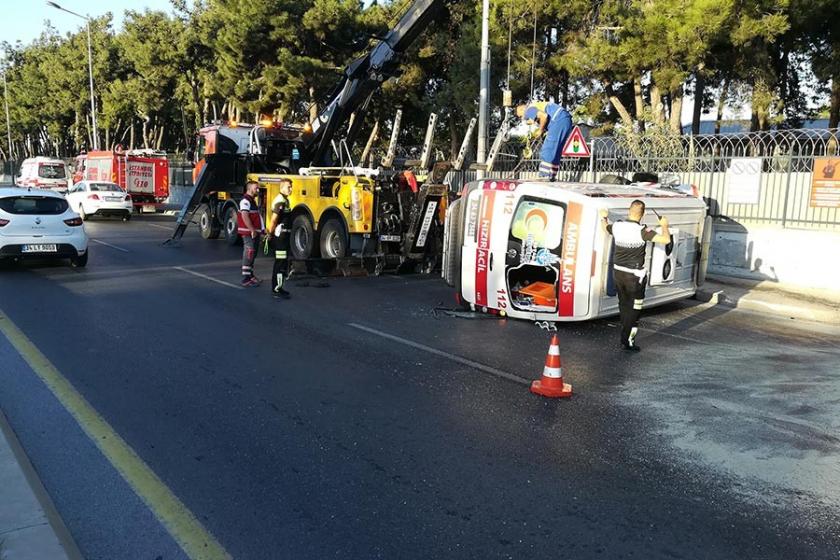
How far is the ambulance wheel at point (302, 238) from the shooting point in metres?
14.4

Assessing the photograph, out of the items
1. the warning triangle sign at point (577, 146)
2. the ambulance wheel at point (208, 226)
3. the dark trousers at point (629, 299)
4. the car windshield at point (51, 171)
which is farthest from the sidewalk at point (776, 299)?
the car windshield at point (51, 171)

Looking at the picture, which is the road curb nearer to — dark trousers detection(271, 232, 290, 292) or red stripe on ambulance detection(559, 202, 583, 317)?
red stripe on ambulance detection(559, 202, 583, 317)

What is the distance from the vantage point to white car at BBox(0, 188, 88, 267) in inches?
487

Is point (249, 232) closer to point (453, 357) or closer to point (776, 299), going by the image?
point (453, 357)

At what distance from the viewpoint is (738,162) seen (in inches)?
522

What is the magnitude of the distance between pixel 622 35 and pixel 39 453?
17.1 metres

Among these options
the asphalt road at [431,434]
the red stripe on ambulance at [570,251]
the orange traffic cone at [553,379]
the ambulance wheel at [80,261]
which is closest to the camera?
the asphalt road at [431,434]

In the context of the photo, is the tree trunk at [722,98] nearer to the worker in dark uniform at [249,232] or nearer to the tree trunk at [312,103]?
the tree trunk at [312,103]

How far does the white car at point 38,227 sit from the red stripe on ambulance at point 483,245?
7.79 m

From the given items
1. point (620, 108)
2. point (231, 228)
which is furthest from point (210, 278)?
point (620, 108)

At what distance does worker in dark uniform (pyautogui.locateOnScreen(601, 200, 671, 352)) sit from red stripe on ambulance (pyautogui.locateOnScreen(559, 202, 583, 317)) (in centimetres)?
63

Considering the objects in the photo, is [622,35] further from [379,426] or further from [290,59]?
[379,426]

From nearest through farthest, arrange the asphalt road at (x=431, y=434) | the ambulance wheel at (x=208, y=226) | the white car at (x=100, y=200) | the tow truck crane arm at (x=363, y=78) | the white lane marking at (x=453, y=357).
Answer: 1. the asphalt road at (x=431, y=434)
2. the white lane marking at (x=453, y=357)
3. the tow truck crane arm at (x=363, y=78)
4. the ambulance wheel at (x=208, y=226)
5. the white car at (x=100, y=200)

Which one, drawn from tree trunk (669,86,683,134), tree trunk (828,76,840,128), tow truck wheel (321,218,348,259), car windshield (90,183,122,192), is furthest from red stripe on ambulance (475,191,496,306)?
car windshield (90,183,122,192)
